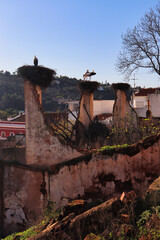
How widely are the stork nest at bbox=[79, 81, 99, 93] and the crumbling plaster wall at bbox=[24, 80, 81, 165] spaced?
396cm

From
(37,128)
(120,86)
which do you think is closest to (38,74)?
(37,128)

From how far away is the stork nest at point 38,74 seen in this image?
24.3ft

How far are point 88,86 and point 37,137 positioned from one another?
460 centimetres

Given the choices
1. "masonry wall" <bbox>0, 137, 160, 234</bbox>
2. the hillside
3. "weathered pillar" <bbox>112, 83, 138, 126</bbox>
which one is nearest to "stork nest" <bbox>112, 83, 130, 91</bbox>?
"weathered pillar" <bbox>112, 83, 138, 126</bbox>

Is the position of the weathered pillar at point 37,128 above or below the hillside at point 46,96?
below

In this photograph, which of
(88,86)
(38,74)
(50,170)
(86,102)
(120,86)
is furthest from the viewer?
(120,86)

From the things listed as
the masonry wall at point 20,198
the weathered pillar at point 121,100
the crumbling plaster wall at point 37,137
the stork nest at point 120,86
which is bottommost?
the masonry wall at point 20,198

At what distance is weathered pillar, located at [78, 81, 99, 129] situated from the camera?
11125mm

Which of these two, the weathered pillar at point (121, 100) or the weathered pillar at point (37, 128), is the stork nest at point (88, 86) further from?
the weathered pillar at point (37, 128)

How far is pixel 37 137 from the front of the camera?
761 cm

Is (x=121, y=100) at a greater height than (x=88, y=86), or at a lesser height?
lesser

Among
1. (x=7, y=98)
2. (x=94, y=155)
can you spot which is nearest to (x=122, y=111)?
(x=94, y=155)

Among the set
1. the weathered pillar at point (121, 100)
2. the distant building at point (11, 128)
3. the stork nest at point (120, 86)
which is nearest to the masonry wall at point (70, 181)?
the weathered pillar at point (121, 100)

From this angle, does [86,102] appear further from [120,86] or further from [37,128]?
[37,128]
